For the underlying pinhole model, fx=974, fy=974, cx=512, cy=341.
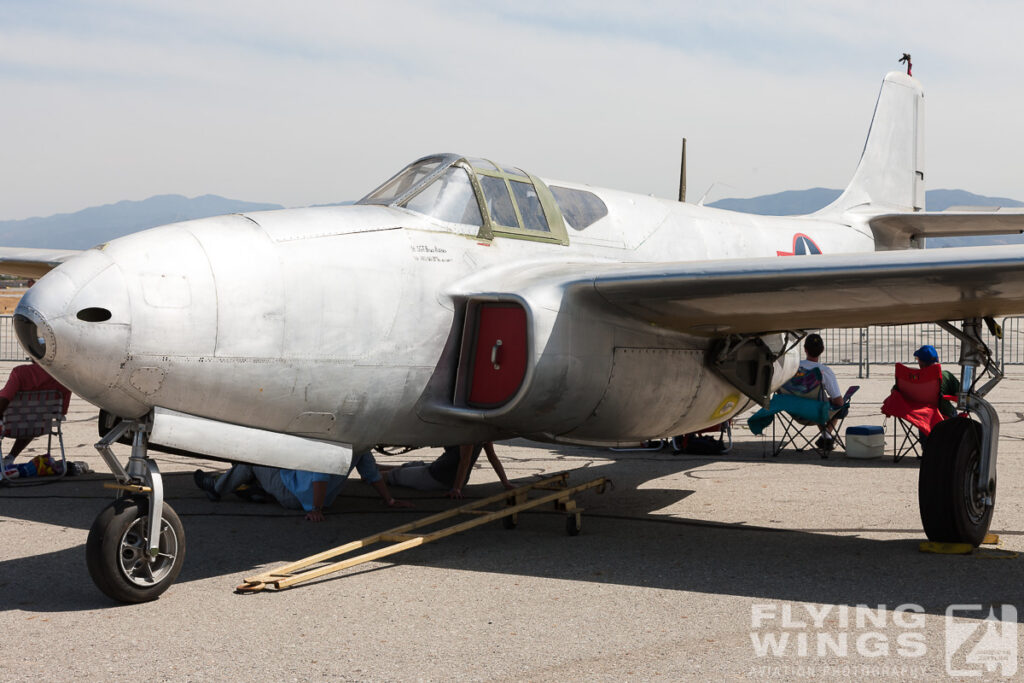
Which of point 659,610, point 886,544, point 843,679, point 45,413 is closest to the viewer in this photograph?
point 843,679

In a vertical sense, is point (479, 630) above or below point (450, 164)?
below

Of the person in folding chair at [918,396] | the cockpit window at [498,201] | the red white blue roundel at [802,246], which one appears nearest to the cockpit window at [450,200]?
the cockpit window at [498,201]

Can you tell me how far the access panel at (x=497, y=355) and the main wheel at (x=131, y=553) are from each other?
2108 millimetres

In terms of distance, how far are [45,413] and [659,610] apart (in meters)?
7.01

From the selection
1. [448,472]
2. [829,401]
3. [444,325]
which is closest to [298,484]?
[448,472]

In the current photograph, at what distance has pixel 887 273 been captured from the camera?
5.84 m

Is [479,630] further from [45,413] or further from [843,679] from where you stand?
[45,413]

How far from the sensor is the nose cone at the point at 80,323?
4.88 metres

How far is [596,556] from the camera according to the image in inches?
264

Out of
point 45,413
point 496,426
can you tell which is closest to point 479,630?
point 496,426

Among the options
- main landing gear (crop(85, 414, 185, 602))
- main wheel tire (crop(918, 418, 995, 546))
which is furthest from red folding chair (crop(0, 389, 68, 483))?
main wheel tire (crop(918, 418, 995, 546))

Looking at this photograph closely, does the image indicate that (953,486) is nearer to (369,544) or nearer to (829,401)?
(369,544)

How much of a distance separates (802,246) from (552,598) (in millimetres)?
5972

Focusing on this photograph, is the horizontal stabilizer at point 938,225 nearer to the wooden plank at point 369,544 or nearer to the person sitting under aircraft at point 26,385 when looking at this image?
the wooden plank at point 369,544
